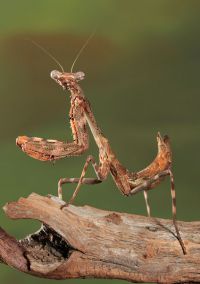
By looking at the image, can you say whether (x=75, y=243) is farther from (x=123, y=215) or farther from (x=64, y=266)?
(x=123, y=215)

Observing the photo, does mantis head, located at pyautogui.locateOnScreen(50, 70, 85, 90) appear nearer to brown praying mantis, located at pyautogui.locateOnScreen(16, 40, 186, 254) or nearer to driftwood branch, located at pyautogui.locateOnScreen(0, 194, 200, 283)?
brown praying mantis, located at pyautogui.locateOnScreen(16, 40, 186, 254)

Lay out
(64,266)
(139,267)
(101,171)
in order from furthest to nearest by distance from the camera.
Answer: (101,171), (139,267), (64,266)

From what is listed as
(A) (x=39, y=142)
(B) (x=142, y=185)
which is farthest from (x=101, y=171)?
(A) (x=39, y=142)

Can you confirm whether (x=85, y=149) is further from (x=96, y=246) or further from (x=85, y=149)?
(x=96, y=246)

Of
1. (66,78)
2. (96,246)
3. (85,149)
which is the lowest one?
(96,246)

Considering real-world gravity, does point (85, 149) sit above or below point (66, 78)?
below

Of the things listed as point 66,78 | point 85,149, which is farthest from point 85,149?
point 66,78

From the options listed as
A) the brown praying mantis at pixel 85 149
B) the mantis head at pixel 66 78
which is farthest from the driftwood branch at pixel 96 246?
the mantis head at pixel 66 78
